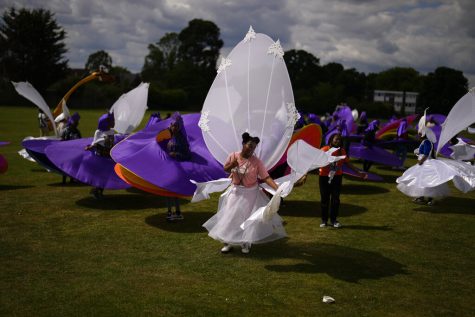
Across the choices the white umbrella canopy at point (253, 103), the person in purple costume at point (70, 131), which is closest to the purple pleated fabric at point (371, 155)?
the white umbrella canopy at point (253, 103)

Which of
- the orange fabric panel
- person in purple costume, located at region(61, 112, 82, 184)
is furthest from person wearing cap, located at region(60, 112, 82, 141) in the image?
the orange fabric panel

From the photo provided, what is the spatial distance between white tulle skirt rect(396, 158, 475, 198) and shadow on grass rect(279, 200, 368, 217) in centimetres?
127

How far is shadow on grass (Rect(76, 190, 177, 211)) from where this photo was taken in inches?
429

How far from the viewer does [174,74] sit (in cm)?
7762

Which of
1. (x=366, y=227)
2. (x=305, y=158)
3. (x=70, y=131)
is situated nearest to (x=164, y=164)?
(x=305, y=158)

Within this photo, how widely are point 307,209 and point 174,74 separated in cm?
6923

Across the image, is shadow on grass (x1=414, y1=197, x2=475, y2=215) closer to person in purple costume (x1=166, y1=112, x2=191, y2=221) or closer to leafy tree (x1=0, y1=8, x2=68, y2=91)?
person in purple costume (x1=166, y1=112, x2=191, y2=221)

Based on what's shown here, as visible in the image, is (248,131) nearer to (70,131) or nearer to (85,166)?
(85,166)

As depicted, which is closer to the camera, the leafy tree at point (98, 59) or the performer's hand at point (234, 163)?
the performer's hand at point (234, 163)

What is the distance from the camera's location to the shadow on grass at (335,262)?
6965mm

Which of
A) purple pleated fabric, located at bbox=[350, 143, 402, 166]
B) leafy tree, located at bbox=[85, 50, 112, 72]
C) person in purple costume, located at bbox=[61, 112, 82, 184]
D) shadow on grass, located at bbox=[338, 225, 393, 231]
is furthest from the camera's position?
leafy tree, located at bbox=[85, 50, 112, 72]

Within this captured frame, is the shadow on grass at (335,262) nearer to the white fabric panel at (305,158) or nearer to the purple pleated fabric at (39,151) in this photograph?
the white fabric panel at (305,158)

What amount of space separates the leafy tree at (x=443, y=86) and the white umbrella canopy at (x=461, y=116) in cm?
7028

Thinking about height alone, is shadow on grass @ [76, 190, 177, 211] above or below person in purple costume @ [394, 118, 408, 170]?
below
